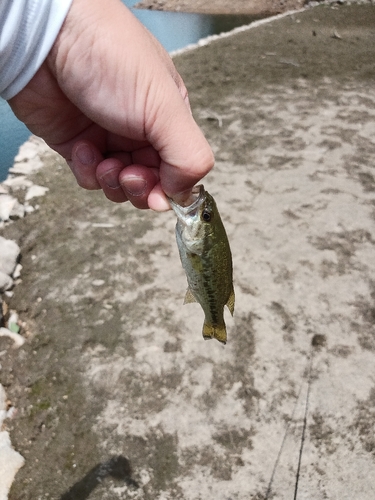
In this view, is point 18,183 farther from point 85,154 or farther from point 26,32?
point 26,32

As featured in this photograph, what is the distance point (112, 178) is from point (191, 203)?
0.41 metres

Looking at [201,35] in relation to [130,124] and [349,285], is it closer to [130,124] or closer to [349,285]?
[349,285]

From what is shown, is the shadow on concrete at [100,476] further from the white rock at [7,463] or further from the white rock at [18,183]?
the white rock at [18,183]

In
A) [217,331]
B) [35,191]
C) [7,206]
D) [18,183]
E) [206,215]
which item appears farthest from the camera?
[18,183]

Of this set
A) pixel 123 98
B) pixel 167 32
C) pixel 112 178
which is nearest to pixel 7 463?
pixel 112 178

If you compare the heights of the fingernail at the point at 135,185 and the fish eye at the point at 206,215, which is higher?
the fingernail at the point at 135,185

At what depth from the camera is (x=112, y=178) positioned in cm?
201

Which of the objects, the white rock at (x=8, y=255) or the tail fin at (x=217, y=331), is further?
the white rock at (x=8, y=255)

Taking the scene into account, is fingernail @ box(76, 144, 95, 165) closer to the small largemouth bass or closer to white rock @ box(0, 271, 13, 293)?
the small largemouth bass

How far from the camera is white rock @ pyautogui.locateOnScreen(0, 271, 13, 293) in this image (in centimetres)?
457

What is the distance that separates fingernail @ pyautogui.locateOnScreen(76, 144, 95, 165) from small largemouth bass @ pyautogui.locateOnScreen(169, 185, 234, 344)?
1.58 ft

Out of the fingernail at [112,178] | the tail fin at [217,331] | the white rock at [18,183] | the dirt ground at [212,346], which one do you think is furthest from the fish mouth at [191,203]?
the white rock at [18,183]

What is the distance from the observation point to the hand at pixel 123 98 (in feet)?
4.50

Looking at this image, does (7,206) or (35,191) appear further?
(35,191)
